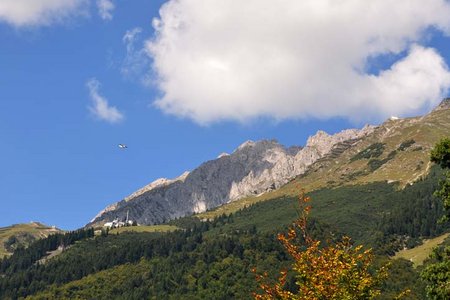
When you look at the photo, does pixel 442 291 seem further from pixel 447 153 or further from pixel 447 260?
pixel 447 153

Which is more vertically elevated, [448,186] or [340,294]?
[448,186]

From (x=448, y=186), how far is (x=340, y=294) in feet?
108

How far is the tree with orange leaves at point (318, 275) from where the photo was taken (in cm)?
2759

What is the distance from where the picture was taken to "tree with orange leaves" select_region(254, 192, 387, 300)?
1086 inches

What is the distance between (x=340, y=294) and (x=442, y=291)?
25.8 meters

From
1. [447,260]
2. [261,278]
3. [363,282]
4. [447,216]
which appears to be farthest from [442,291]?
[261,278]

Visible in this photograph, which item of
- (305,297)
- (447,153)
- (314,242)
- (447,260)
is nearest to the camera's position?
(305,297)

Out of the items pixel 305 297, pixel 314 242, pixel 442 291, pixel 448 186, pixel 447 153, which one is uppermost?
pixel 447 153

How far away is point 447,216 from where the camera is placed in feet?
183

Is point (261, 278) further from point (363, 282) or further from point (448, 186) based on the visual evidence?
point (448, 186)

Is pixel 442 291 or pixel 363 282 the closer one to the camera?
pixel 363 282

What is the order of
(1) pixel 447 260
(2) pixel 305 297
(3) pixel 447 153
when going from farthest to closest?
(3) pixel 447 153
(1) pixel 447 260
(2) pixel 305 297

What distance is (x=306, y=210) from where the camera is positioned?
29.2 meters

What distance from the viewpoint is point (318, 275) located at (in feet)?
91.6
